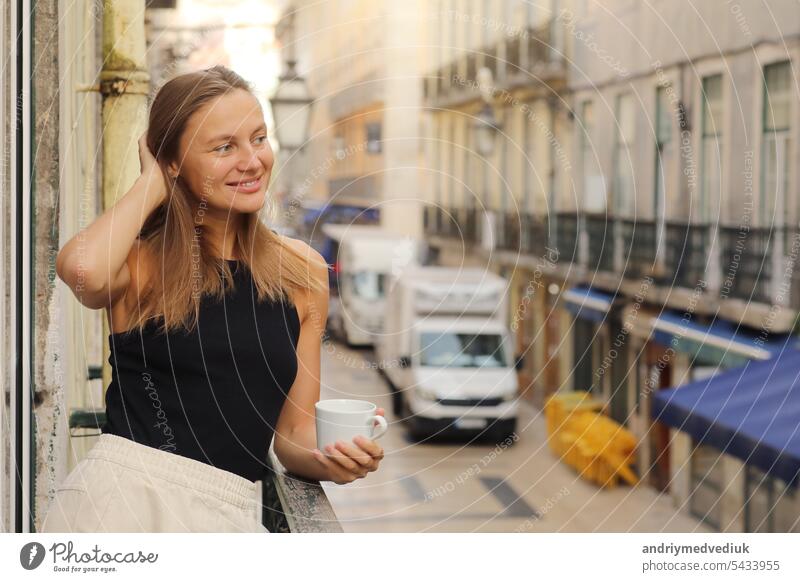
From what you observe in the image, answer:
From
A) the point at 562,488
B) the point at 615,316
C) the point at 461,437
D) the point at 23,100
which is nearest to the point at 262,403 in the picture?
the point at 23,100

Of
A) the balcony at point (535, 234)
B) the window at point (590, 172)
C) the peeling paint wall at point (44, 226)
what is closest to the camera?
the peeling paint wall at point (44, 226)

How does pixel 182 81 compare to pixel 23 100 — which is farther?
pixel 23 100

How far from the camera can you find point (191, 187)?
5.16 feet

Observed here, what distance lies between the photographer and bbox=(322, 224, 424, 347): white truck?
1205cm

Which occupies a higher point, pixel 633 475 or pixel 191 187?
pixel 191 187

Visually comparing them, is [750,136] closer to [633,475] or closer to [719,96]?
[719,96]

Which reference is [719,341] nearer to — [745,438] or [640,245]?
[640,245]

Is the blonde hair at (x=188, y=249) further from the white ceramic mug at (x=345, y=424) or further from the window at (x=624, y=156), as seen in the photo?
the window at (x=624, y=156)

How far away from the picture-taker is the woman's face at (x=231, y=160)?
60.9 inches

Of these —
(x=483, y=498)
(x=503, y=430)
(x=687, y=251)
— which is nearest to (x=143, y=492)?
(x=483, y=498)

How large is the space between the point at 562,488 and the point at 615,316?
5.49ft

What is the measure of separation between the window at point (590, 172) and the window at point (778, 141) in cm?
211

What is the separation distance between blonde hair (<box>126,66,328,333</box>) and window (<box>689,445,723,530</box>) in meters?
5.66

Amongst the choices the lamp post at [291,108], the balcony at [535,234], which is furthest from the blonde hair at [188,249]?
the balcony at [535,234]
